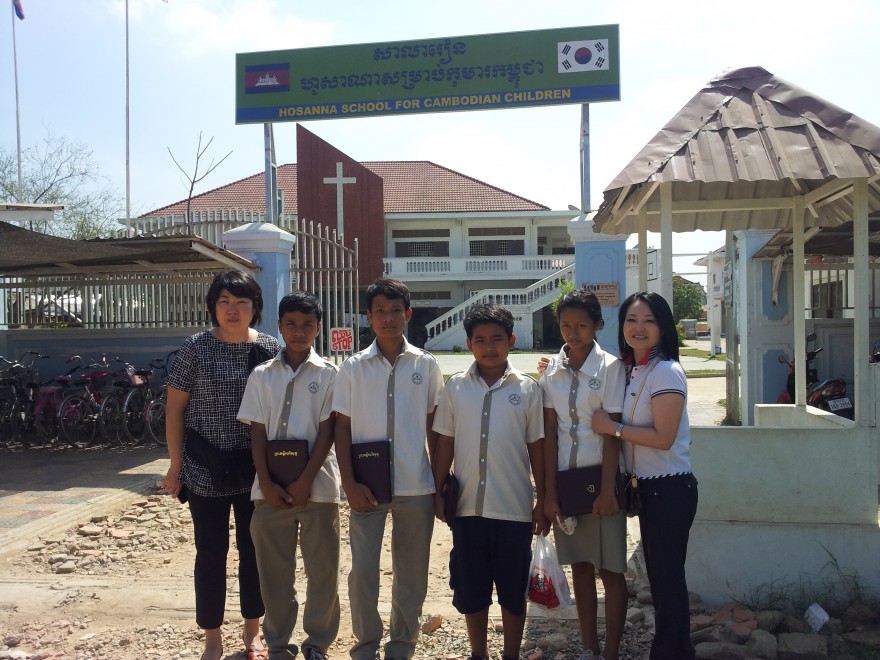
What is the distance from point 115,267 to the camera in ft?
29.5

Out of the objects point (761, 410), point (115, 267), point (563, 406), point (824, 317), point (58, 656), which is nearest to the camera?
point (563, 406)

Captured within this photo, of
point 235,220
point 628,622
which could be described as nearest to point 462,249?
point 235,220

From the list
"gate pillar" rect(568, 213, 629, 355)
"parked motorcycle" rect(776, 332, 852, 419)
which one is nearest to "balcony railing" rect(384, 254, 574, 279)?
"parked motorcycle" rect(776, 332, 852, 419)

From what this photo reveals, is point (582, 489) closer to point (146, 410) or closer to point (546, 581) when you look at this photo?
point (546, 581)

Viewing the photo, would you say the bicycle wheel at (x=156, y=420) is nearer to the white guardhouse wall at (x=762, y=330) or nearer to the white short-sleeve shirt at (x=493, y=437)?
the white short-sleeve shirt at (x=493, y=437)

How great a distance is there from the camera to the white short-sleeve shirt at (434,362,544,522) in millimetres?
3111

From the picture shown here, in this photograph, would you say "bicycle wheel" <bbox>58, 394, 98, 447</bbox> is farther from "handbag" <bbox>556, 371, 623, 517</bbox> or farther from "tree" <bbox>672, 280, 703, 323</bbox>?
"tree" <bbox>672, 280, 703, 323</bbox>

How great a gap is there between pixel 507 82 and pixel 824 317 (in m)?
5.03

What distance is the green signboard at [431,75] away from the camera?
7.84 meters

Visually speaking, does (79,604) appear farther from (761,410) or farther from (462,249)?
(462,249)

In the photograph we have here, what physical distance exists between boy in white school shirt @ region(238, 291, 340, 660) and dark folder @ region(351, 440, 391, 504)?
0.62 feet

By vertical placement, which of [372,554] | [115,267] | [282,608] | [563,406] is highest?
[115,267]

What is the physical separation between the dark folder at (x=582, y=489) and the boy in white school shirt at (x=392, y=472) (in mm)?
555

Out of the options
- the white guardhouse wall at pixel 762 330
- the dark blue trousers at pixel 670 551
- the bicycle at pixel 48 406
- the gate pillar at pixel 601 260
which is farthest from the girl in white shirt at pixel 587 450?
the bicycle at pixel 48 406
